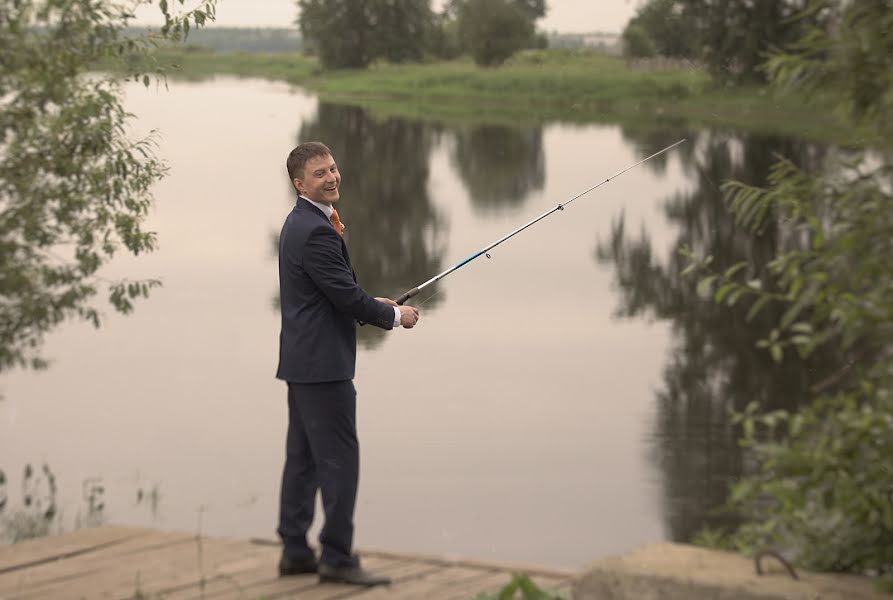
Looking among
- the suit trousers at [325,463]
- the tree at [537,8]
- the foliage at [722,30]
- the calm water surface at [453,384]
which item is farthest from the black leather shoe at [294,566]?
the tree at [537,8]

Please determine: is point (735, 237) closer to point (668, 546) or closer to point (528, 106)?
point (668, 546)

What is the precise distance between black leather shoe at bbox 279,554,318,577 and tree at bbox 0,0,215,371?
3.44 meters

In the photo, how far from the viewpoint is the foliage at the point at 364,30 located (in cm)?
9269

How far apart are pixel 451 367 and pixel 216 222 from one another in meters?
11.5

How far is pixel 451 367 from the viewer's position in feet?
47.3

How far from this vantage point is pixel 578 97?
180 ft

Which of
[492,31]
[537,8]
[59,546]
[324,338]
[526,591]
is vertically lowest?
[59,546]

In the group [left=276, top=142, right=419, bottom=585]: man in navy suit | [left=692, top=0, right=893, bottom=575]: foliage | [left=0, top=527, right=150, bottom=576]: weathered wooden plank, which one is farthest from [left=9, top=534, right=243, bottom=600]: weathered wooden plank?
[left=692, top=0, right=893, bottom=575]: foliage

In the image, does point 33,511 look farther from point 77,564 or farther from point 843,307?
point 843,307

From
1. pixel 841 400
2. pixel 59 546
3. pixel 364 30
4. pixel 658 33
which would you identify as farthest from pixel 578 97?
pixel 841 400

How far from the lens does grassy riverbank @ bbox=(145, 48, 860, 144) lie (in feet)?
152

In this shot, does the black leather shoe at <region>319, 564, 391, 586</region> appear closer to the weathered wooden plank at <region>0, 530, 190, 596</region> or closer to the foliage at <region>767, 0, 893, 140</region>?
the weathered wooden plank at <region>0, 530, 190, 596</region>

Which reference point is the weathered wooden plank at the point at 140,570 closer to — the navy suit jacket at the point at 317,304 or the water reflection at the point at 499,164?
the navy suit jacket at the point at 317,304

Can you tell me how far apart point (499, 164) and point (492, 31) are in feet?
133
